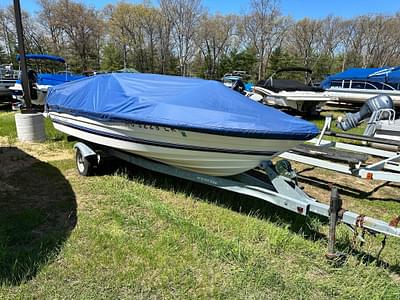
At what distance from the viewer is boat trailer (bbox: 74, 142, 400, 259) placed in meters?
2.33

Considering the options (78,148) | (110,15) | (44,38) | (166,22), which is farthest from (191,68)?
(78,148)

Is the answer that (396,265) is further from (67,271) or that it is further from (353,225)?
(67,271)

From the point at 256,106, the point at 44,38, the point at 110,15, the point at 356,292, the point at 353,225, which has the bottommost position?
the point at 356,292

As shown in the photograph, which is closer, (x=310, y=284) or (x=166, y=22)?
(x=310, y=284)

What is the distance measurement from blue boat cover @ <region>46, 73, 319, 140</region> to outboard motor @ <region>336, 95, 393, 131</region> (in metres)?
4.06

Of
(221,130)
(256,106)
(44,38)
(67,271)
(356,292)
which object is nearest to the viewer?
(356,292)

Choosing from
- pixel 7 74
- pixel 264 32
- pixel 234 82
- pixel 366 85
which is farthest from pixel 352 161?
pixel 264 32

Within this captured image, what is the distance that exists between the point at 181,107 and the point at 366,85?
12573 mm

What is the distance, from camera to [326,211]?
2.56 metres

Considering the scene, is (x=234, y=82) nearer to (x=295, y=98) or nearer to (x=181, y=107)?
(x=295, y=98)

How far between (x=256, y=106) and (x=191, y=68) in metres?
36.4

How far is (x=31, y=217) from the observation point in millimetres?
3252

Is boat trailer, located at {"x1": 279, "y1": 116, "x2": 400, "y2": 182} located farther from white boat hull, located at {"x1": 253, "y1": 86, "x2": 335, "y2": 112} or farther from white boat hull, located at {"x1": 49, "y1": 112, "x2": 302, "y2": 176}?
white boat hull, located at {"x1": 253, "y1": 86, "x2": 335, "y2": 112}

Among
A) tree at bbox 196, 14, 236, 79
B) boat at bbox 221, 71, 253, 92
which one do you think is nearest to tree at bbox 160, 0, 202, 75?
tree at bbox 196, 14, 236, 79
